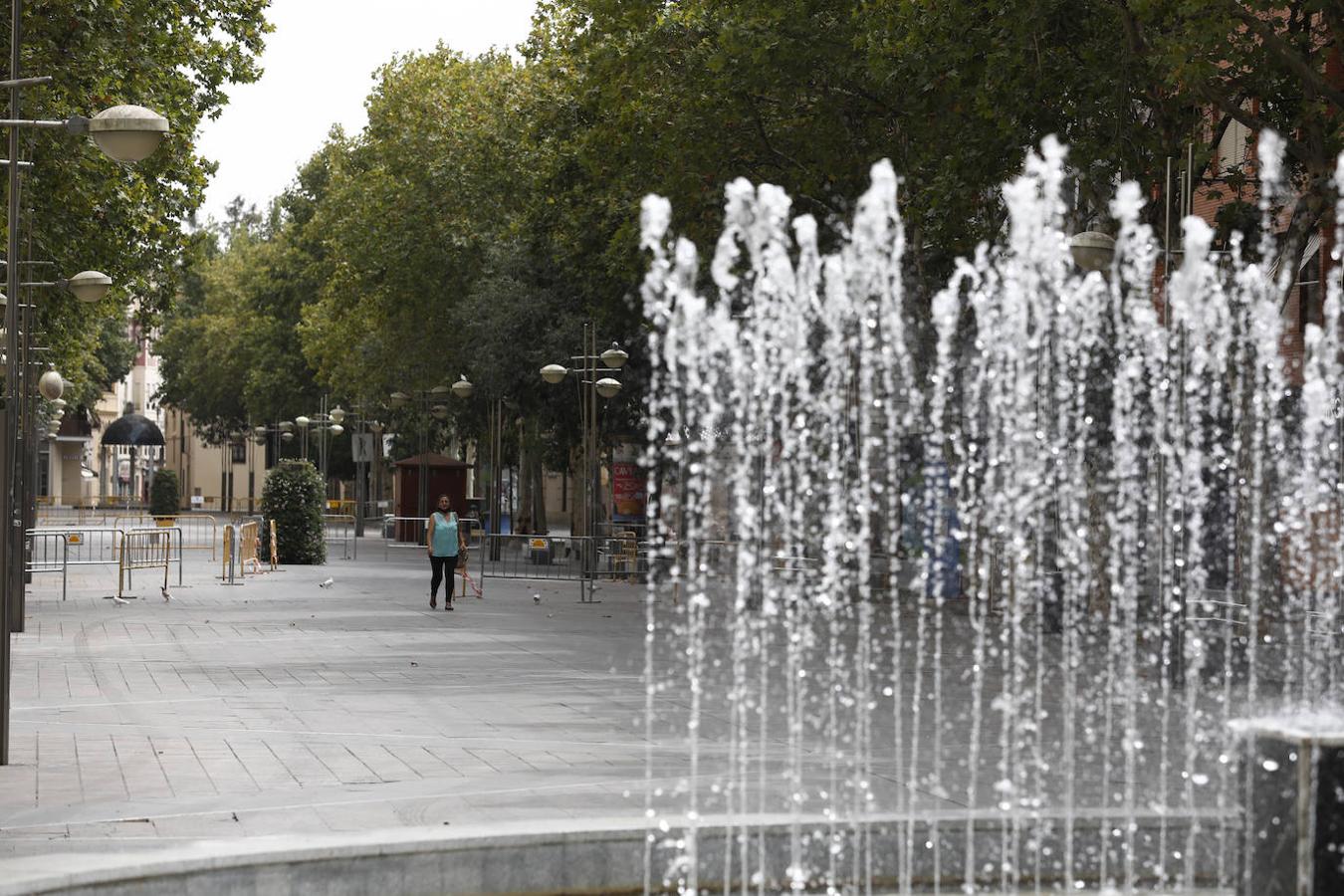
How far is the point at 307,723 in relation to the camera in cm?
1273

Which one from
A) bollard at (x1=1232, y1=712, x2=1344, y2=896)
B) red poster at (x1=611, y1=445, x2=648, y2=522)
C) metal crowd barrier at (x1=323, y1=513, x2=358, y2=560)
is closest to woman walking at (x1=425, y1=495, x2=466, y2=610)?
red poster at (x1=611, y1=445, x2=648, y2=522)

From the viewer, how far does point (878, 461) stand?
44.5 metres

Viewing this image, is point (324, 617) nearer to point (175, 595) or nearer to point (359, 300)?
point (175, 595)

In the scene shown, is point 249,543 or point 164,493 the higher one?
point 164,493

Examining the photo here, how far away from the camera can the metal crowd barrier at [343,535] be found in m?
44.9

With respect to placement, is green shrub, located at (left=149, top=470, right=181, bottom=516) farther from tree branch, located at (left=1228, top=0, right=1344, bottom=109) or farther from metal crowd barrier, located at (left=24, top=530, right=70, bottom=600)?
tree branch, located at (left=1228, top=0, right=1344, bottom=109)

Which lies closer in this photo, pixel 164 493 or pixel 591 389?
pixel 591 389

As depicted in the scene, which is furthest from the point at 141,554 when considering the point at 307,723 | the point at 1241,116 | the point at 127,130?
the point at 307,723

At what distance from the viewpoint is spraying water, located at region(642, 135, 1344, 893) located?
8.37m

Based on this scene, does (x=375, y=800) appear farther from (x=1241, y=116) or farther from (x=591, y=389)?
(x=591, y=389)

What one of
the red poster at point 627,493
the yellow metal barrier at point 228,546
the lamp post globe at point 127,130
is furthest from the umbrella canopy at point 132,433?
the lamp post globe at point 127,130

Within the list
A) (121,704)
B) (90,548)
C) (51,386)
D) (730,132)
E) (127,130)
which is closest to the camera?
(121,704)

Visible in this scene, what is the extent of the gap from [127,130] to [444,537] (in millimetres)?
11552

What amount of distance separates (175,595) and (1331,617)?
15.9 meters
